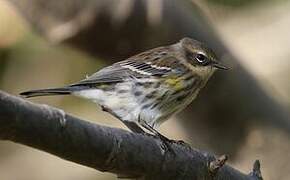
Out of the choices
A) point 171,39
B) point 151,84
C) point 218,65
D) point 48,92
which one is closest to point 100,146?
point 48,92

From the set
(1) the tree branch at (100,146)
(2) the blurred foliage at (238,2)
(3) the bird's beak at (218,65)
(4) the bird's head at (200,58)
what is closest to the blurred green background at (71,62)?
(2) the blurred foliage at (238,2)

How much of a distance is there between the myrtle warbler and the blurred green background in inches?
89.5

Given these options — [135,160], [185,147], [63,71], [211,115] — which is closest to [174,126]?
[211,115]

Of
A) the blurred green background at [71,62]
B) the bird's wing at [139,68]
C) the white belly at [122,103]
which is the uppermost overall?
the blurred green background at [71,62]

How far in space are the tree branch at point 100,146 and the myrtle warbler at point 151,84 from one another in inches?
38.0

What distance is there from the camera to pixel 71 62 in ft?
28.7

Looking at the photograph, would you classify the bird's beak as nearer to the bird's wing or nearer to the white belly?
the bird's wing

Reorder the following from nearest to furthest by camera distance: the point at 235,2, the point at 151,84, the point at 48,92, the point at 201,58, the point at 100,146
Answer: the point at 100,146 < the point at 48,92 < the point at 151,84 < the point at 201,58 < the point at 235,2

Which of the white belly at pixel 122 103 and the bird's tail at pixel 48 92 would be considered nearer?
the bird's tail at pixel 48 92

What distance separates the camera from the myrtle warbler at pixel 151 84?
525 centimetres

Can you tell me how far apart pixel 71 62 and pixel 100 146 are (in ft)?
17.6

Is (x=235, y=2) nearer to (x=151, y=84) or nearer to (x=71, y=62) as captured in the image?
(x=71, y=62)

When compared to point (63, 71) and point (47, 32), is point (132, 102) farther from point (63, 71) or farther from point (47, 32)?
point (63, 71)

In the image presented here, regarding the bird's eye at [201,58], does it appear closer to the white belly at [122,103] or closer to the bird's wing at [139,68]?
the bird's wing at [139,68]
